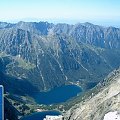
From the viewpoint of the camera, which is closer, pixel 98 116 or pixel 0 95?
pixel 0 95

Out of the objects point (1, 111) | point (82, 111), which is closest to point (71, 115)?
point (82, 111)

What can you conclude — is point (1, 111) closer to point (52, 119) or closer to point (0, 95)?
point (0, 95)

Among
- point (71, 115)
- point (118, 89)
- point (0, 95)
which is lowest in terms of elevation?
point (71, 115)

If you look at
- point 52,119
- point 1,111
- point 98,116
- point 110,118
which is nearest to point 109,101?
point 98,116

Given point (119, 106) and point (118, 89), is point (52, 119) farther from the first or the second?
point (118, 89)

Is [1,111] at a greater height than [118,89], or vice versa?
[1,111]

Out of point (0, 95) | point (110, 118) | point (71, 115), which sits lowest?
point (71, 115)

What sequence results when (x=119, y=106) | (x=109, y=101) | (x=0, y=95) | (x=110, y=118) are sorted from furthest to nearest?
(x=109, y=101) → (x=119, y=106) → (x=110, y=118) → (x=0, y=95)

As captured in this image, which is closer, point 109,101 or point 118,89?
point 109,101

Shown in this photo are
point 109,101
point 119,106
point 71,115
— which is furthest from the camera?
point 71,115
